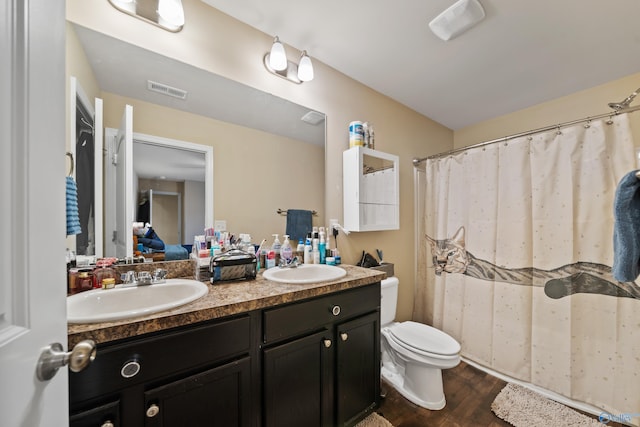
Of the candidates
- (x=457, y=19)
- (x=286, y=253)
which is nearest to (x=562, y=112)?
(x=457, y=19)

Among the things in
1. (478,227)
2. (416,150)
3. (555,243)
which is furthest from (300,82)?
(555,243)

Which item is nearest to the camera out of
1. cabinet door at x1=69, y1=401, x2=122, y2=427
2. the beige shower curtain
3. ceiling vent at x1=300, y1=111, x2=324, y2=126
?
cabinet door at x1=69, y1=401, x2=122, y2=427

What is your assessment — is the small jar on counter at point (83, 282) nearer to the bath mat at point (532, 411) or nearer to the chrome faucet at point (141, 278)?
the chrome faucet at point (141, 278)

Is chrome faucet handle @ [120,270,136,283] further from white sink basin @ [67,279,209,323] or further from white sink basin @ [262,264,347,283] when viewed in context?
white sink basin @ [262,264,347,283]

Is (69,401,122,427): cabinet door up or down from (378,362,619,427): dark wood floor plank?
up

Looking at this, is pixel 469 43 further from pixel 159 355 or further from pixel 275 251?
pixel 159 355

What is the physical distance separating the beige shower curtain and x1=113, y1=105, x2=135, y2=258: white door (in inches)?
91.3

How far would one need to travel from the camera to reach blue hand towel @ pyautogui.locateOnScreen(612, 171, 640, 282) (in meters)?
0.77

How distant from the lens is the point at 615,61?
5.43ft

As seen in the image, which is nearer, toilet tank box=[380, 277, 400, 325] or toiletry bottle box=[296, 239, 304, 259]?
toiletry bottle box=[296, 239, 304, 259]

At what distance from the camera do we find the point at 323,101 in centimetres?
179

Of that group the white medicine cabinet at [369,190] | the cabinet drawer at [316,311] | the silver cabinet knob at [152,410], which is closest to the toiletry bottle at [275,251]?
the cabinet drawer at [316,311]

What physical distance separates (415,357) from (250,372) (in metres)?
1.05

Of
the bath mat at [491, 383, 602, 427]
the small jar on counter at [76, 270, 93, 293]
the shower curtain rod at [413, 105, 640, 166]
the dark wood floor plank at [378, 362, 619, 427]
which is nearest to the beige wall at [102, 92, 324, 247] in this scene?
the small jar on counter at [76, 270, 93, 293]
